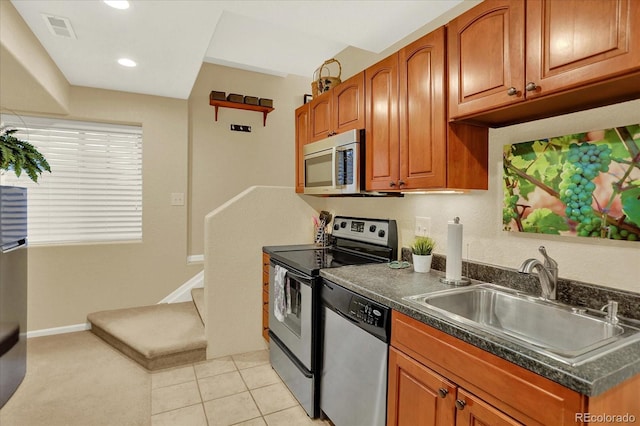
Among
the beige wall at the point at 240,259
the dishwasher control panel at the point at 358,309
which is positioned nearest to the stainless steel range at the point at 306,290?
the dishwasher control panel at the point at 358,309

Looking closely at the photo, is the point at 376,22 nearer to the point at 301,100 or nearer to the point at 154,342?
the point at 301,100

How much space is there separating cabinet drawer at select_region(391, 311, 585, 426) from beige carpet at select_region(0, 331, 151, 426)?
68.2 inches

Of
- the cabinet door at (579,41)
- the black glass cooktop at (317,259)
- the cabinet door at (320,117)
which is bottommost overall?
the black glass cooktop at (317,259)

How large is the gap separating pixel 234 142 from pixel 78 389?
8.53 feet

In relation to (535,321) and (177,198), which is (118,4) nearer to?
(177,198)

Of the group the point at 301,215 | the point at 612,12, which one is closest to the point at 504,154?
the point at 612,12

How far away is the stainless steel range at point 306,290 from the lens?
2.02 metres

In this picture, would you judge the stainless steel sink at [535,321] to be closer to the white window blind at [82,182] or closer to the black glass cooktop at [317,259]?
the black glass cooktop at [317,259]

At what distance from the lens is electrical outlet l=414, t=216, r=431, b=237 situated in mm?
2139

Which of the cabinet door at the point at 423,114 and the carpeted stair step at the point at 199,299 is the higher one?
the cabinet door at the point at 423,114

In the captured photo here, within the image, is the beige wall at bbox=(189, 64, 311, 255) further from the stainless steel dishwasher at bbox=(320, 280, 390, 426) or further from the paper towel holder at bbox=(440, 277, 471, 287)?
the paper towel holder at bbox=(440, 277, 471, 287)

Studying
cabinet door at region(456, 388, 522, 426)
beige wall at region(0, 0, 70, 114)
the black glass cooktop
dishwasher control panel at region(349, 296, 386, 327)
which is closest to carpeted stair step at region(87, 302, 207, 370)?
the black glass cooktop

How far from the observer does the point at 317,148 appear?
2.59 metres

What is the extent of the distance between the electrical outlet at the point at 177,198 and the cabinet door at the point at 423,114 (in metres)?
2.52
